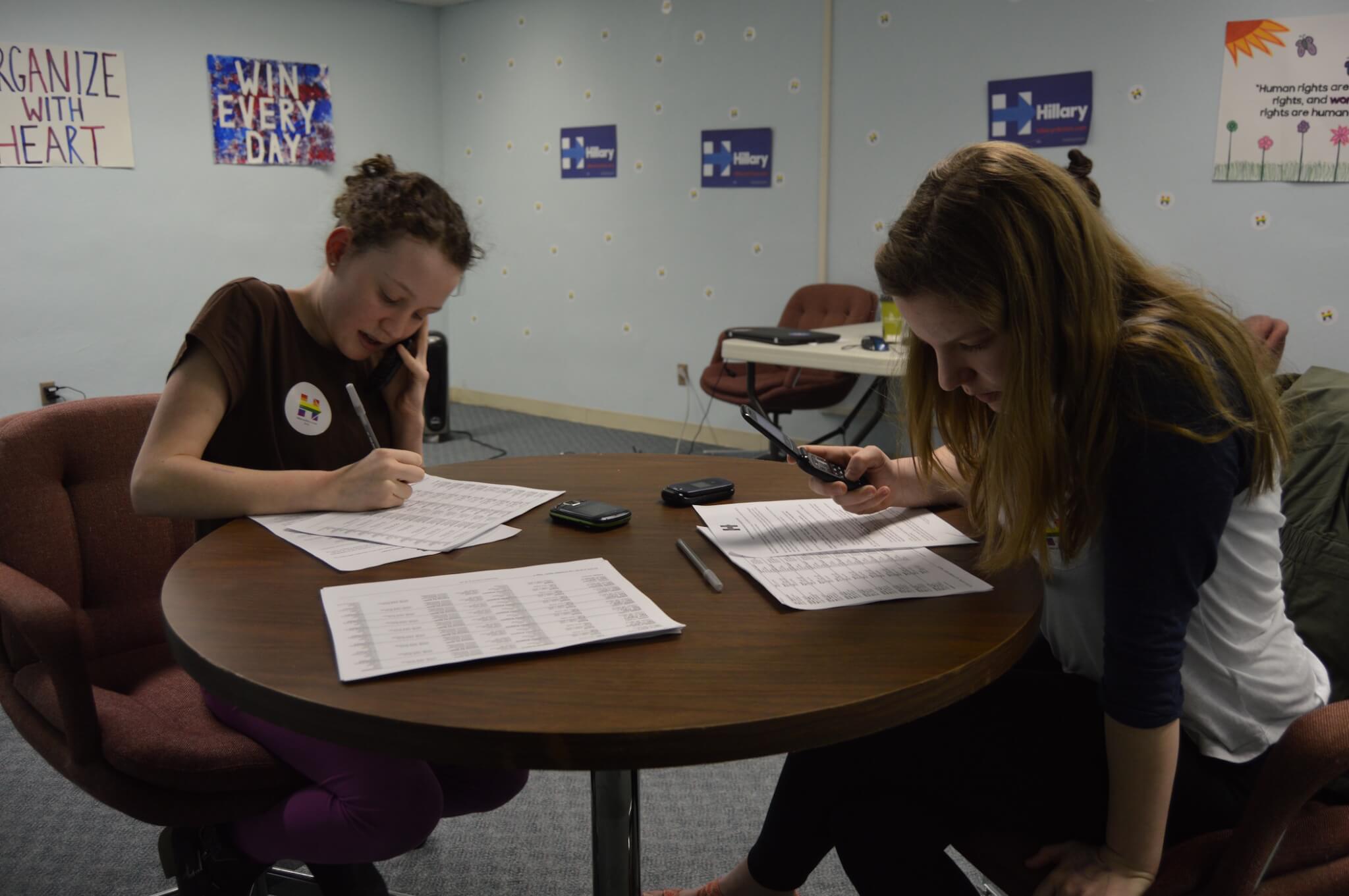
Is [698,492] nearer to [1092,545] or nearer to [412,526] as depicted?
[412,526]

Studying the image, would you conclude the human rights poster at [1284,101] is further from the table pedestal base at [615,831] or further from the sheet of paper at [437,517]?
the table pedestal base at [615,831]

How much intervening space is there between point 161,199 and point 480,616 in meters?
5.21

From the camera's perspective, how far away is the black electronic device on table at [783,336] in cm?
360

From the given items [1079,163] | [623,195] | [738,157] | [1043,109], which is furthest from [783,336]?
[623,195]

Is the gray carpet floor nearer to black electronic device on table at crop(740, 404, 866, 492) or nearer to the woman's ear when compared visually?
black electronic device on table at crop(740, 404, 866, 492)

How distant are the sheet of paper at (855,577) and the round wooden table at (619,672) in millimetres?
18

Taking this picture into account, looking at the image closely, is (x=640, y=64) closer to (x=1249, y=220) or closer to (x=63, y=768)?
(x=1249, y=220)

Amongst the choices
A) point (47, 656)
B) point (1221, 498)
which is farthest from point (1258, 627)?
point (47, 656)

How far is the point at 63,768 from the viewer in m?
1.23

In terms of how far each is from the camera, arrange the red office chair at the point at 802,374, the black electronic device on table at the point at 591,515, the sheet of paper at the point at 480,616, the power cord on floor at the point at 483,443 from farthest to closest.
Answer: the power cord on floor at the point at 483,443, the red office chair at the point at 802,374, the black electronic device on table at the point at 591,515, the sheet of paper at the point at 480,616

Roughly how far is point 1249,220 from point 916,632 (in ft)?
11.3

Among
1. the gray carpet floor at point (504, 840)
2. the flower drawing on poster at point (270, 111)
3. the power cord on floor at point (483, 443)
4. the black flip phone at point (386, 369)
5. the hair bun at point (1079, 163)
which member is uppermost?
the flower drawing on poster at point (270, 111)

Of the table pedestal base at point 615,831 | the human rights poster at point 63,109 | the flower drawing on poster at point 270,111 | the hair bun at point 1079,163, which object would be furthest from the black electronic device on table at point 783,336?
the human rights poster at point 63,109

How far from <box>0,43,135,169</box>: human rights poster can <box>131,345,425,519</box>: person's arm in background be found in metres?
4.33
